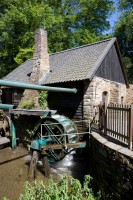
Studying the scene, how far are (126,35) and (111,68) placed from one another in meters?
12.5

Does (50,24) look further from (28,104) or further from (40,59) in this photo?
(28,104)

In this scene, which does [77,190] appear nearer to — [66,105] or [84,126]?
[84,126]

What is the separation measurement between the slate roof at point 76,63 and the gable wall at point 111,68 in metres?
0.55

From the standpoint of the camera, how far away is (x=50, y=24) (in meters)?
18.9

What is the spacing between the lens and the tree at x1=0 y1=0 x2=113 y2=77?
60.7ft

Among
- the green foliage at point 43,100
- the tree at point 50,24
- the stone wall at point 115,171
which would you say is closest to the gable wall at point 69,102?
the green foliage at point 43,100

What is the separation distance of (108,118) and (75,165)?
3.18 meters

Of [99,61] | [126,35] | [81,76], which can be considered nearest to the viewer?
[81,76]

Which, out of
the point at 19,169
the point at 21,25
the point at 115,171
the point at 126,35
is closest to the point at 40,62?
the point at 19,169

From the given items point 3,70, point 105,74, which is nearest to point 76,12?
point 3,70

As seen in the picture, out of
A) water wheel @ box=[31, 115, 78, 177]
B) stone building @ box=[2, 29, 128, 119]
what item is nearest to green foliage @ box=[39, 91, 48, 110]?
stone building @ box=[2, 29, 128, 119]

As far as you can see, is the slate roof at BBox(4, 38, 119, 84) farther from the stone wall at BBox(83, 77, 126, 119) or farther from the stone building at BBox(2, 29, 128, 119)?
the stone wall at BBox(83, 77, 126, 119)

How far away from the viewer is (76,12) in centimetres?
2209

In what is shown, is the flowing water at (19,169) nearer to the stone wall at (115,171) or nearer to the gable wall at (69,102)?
the stone wall at (115,171)
